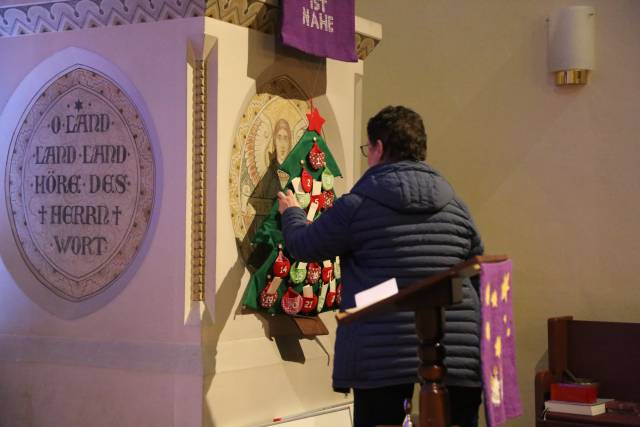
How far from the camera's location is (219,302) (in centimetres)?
390

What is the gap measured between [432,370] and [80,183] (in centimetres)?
206

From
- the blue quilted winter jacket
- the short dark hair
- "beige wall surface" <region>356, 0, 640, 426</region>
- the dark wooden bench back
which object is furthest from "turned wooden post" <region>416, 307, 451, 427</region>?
"beige wall surface" <region>356, 0, 640, 426</region>

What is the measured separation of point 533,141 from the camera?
5.55m

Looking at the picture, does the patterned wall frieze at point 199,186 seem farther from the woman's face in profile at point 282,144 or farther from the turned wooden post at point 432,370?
the turned wooden post at point 432,370

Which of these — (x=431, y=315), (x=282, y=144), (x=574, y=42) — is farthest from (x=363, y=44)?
(x=431, y=315)

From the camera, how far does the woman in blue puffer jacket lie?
3.21 meters

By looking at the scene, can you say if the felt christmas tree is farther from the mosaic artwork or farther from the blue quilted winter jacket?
the blue quilted winter jacket

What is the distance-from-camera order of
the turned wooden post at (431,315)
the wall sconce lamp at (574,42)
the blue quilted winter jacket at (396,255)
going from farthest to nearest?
the wall sconce lamp at (574,42) → the blue quilted winter jacket at (396,255) → the turned wooden post at (431,315)

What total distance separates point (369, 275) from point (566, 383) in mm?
2030

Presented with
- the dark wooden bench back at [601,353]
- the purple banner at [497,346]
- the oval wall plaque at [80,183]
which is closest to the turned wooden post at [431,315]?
the purple banner at [497,346]

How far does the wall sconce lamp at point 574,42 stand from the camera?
5.31 meters

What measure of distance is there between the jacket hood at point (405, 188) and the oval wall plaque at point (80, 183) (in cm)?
109

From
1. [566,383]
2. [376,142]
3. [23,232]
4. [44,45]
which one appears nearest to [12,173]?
[23,232]

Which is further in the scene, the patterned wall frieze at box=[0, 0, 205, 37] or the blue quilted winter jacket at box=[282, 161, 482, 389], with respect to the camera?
the patterned wall frieze at box=[0, 0, 205, 37]
